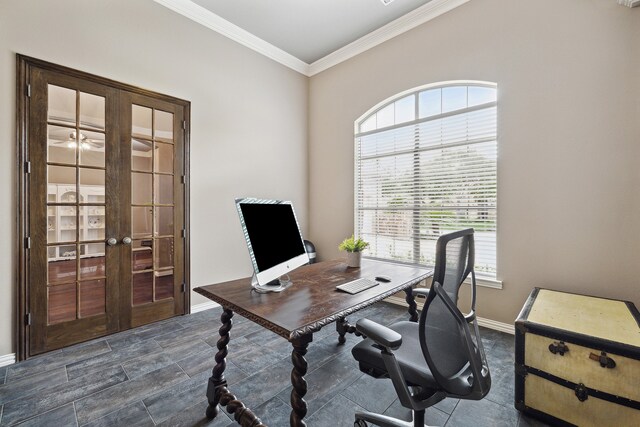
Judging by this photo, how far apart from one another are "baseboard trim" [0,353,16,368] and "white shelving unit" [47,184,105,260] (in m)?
0.76

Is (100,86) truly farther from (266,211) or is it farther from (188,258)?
(266,211)

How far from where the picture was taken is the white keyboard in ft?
5.45

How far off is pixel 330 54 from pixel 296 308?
3876mm

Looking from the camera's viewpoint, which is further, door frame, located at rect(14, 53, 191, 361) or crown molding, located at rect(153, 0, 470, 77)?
crown molding, located at rect(153, 0, 470, 77)

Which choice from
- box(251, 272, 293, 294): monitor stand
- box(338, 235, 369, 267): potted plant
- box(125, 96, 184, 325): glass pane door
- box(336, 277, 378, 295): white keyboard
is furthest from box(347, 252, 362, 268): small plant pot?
box(125, 96, 184, 325): glass pane door

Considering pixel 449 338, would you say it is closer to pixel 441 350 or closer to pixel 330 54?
pixel 441 350

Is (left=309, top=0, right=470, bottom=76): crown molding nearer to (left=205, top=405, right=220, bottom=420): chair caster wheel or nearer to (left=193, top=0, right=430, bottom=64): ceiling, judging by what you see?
(left=193, top=0, right=430, bottom=64): ceiling

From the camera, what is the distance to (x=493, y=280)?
273 cm

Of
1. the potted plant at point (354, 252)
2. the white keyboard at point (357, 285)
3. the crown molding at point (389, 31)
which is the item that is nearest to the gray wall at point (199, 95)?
the crown molding at point (389, 31)

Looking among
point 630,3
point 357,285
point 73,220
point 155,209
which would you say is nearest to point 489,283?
point 357,285

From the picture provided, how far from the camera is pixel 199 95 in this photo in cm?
324

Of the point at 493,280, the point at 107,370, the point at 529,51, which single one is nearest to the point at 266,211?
the point at 107,370

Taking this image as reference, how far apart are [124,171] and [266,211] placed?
6.36 feet

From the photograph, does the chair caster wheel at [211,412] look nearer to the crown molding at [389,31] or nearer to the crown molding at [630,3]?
the crown molding at [630,3]
